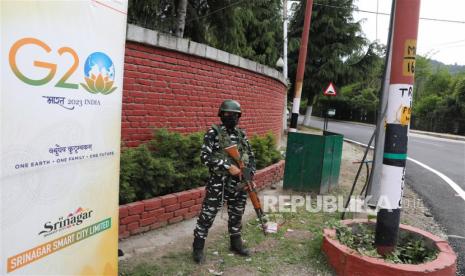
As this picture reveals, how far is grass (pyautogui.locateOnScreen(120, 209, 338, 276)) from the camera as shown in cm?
408

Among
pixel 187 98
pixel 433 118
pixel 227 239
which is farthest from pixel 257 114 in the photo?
pixel 433 118

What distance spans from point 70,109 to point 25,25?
526 mm

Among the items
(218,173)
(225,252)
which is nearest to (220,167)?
(218,173)

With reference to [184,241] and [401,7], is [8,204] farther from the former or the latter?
[401,7]

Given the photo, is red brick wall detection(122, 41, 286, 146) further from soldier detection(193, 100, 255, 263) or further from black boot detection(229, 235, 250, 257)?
black boot detection(229, 235, 250, 257)

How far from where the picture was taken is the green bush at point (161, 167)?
5027mm

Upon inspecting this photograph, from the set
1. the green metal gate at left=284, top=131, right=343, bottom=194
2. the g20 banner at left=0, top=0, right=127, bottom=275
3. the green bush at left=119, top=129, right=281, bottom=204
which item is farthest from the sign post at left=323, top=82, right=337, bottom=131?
the g20 banner at left=0, top=0, right=127, bottom=275

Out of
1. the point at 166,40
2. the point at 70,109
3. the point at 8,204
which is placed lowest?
the point at 8,204

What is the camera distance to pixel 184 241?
4859mm

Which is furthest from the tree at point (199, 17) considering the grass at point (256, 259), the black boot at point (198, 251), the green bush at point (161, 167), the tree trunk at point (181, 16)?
the black boot at point (198, 251)

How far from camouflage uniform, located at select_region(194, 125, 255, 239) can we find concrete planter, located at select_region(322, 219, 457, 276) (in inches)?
41.9

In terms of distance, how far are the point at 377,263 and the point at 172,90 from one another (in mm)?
3989

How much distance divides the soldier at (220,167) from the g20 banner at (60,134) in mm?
1420

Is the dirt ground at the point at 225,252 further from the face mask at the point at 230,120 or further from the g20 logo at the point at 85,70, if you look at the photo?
the g20 logo at the point at 85,70
